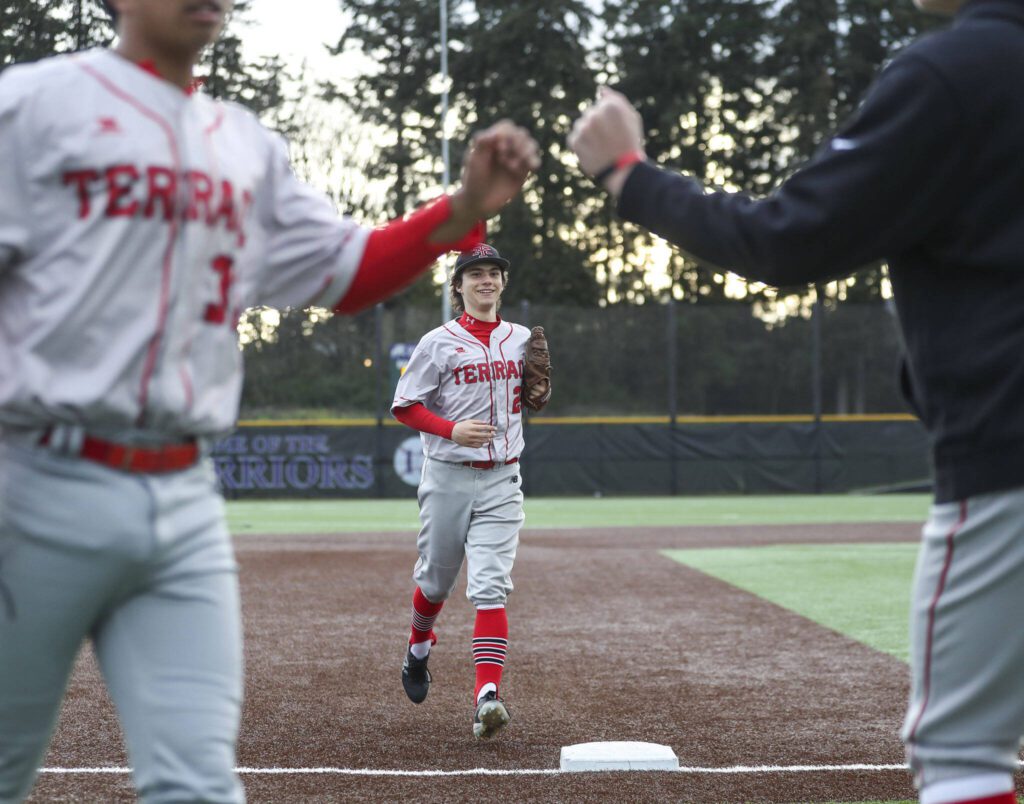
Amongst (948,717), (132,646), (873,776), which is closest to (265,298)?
(132,646)

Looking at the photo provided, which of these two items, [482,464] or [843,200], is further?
[482,464]

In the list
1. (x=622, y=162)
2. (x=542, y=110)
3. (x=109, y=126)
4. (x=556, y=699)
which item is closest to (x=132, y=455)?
(x=109, y=126)

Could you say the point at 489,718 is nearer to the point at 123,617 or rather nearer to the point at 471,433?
the point at 471,433

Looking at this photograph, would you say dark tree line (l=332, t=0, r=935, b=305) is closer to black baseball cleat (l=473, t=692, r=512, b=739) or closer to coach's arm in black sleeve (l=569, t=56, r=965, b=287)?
black baseball cleat (l=473, t=692, r=512, b=739)

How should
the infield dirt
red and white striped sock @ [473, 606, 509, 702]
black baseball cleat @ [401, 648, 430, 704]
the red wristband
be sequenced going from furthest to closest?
black baseball cleat @ [401, 648, 430, 704], red and white striped sock @ [473, 606, 509, 702], the infield dirt, the red wristband

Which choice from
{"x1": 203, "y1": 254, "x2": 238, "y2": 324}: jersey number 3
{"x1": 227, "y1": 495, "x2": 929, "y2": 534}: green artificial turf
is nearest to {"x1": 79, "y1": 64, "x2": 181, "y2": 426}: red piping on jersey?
{"x1": 203, "y1": 254, "x2": 238, "y2": 324}: jersey number 3

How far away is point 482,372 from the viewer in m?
6.72

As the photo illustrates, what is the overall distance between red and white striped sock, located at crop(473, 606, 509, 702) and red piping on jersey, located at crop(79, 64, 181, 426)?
3.82 metres

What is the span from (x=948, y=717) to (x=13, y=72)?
2057mm

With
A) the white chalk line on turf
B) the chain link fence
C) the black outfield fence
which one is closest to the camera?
the white chalk line on turf

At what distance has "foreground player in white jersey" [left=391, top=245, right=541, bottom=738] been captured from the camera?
649 centimetres

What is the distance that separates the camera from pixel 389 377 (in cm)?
2803

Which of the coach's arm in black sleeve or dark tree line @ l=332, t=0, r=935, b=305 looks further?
dark tree line @ l=332, t=0, r=935, b=305

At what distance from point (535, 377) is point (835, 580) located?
6.47 m
